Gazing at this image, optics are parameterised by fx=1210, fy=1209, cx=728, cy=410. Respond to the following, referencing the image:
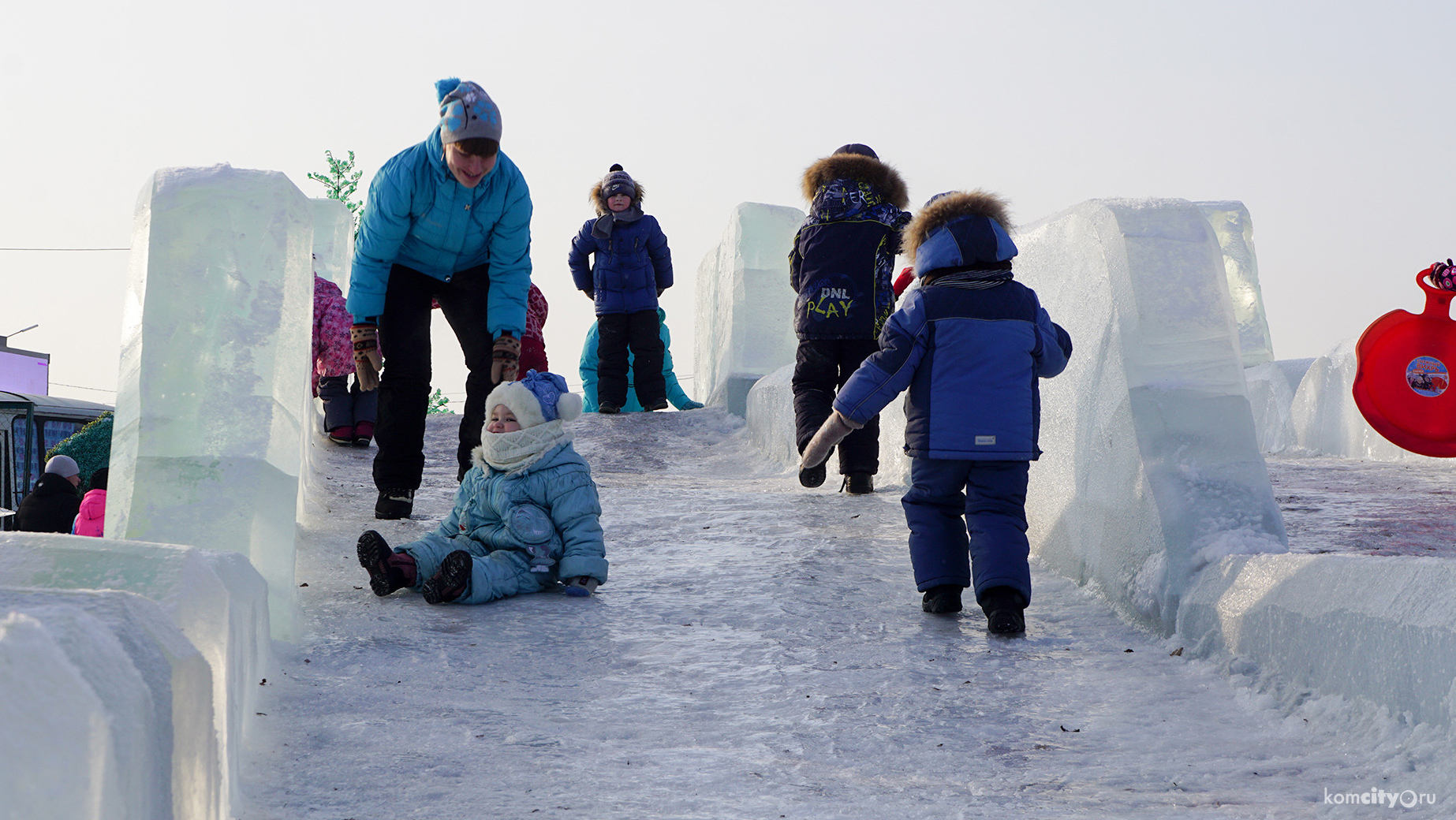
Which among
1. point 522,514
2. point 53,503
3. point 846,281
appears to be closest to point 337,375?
point 53,503

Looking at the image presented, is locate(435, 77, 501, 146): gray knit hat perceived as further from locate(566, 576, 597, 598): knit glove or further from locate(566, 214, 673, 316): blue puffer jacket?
locate(566, 214, 673, 316): blue puffer jacket

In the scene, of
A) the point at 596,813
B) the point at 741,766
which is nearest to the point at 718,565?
the point at 741,766

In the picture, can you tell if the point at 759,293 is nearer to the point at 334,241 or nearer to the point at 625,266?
the point at 625,266

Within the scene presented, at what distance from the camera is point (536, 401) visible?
372 cm

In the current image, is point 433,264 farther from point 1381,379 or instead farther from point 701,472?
point 1381,379

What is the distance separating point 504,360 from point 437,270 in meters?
0.43

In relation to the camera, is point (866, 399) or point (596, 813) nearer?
point (596, 813)

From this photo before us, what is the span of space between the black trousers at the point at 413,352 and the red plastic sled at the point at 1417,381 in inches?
153

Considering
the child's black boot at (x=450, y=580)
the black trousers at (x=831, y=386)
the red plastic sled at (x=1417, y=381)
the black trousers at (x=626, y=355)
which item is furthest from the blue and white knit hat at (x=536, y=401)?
the black trousers at (x=626, y=355)

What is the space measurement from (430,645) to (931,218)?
72.1 inches

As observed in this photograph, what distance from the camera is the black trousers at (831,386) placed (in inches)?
213

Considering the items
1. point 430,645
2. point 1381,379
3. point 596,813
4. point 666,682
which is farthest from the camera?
point 1381,379

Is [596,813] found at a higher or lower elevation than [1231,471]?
lower

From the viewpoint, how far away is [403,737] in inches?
90.2
